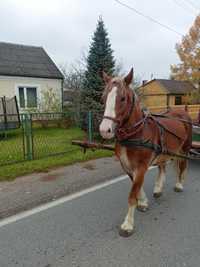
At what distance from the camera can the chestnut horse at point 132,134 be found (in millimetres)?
2309

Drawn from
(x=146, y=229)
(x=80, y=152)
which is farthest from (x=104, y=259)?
(x=80, y=152)

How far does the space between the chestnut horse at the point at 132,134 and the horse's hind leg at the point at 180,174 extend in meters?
0.56

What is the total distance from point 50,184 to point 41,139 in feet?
14.0

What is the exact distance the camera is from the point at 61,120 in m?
9.60

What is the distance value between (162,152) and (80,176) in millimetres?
2203

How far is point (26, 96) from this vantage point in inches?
549

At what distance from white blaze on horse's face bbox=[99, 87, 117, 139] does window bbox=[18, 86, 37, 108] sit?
1212 centimetres

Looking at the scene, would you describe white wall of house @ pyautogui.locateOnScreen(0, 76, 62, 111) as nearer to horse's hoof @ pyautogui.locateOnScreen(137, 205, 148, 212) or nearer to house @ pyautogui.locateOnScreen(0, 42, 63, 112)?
house @ pyautogui.locateOnScreen(0, 42, 63, 112)

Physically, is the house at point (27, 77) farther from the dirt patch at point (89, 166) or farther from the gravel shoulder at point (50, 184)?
the gravel shoulder at point (50, 184)

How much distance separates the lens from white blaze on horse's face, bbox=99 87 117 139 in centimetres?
221

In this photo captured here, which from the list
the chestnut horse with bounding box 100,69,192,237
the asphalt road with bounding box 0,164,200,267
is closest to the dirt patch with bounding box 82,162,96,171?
the asphalt road with bounding box 0,164,200,267

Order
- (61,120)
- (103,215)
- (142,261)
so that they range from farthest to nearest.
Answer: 1. (61,120)
2. (103,215)
3. (142,261)

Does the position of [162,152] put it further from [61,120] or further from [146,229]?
[61,120]

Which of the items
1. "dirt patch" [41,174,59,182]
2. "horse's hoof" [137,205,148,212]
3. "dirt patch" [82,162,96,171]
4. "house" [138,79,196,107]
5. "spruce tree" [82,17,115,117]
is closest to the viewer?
"horse's hoof" [137,205,148,212]
